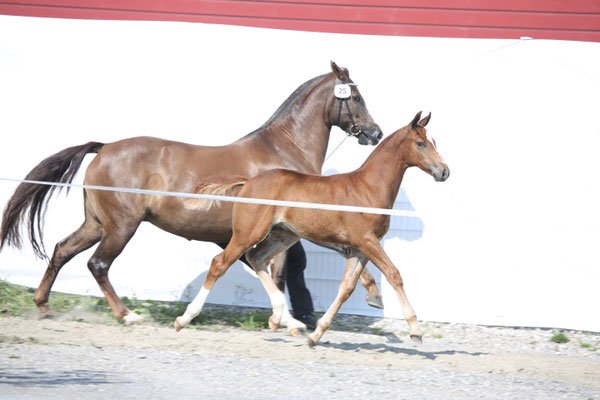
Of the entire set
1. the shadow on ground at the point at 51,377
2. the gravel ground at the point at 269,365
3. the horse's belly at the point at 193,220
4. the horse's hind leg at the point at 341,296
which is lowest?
the shadow on ground at the point at 51,377

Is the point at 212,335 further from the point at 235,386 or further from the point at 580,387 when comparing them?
the point at 580,387

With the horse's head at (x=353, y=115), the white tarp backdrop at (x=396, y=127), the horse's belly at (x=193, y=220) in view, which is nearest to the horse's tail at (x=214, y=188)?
the horse's belly at (x=193, y=220)

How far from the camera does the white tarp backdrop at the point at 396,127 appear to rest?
7.37 m

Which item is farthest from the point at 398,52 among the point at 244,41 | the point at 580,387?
the point at 580,387

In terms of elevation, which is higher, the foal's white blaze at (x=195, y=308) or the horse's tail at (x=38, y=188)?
Result: the horse's tail at (x=38, y=188)

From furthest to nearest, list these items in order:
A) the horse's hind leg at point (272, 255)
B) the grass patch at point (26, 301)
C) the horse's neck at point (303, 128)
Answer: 1. the grass patch at point (26, 301)
2. the horse's neck at point (303, 128)
3. the horse's hind leg at point (272, 255)

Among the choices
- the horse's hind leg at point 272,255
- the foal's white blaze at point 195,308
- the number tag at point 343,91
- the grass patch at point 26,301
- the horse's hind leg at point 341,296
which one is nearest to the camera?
the horse's hind leg at point 341,296

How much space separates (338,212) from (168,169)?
1762mm

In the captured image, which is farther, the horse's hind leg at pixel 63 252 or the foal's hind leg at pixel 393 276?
the horse's hind leg at pixel 63 252

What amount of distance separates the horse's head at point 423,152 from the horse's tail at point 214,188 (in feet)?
4.48

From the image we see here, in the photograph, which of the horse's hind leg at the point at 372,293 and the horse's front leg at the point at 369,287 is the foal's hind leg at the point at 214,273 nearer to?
the horse's front leg at the point at 369,287

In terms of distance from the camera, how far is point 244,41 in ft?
26.9

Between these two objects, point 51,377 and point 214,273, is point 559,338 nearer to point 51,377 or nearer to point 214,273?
point 214,273

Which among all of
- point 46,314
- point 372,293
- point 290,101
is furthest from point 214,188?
point 46,314
